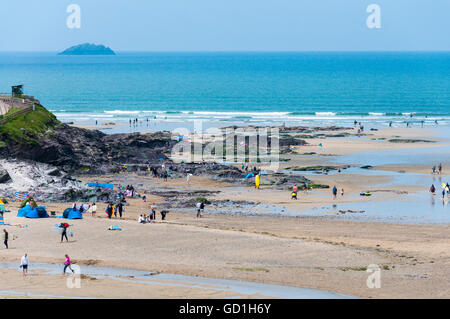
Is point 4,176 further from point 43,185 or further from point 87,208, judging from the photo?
point 87,208

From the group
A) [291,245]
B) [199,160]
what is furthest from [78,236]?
[199,160]

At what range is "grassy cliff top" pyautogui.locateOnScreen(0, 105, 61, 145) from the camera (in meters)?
45.2

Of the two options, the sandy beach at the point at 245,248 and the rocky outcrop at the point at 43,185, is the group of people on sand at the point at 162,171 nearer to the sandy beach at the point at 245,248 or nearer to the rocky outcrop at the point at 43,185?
the sandy beach at the point at 245,248

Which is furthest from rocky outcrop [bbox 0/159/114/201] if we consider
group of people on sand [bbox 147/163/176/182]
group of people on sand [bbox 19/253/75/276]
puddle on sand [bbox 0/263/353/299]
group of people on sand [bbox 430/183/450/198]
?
group of people on sand [bbox 430/183/450/198]

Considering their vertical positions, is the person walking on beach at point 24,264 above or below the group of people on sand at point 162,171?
below

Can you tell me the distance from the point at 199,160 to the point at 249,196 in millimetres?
13475

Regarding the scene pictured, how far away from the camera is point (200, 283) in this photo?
22922 mm

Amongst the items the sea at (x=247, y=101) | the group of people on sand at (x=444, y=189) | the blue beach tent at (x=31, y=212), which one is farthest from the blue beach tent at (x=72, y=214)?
the sea at (x=247, y=101)

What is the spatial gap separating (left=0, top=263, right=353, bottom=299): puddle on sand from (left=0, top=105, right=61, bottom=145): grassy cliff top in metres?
21.5

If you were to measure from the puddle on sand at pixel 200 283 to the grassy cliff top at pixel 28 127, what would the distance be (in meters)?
21.5

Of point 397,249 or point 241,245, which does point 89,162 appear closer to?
point 241,245

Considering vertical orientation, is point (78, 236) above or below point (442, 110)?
below

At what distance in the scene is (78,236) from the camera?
29.0 meters

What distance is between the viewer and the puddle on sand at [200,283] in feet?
71.5
